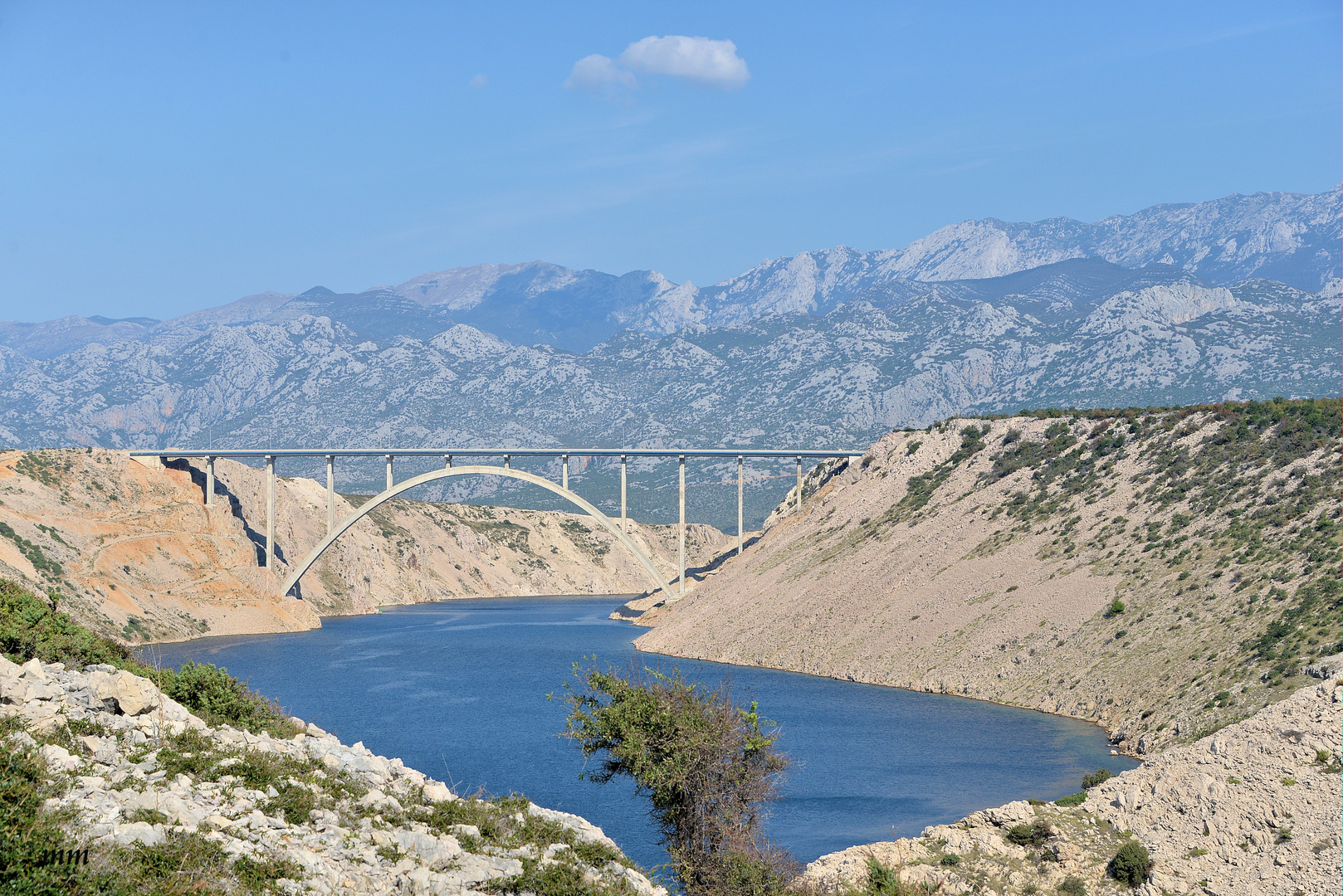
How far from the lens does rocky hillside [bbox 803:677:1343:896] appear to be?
22391 millimetres

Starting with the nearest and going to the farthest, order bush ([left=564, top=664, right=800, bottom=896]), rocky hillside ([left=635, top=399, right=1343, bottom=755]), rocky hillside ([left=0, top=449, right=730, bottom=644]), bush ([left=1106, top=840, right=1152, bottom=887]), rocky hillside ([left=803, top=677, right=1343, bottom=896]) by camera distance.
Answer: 1. rocky hillside ([left=803, top=677, right=1343, bottom=896])
2. bush ([left=564, top=664, right=800, bottom=896])
3. bush ([left=1106, top=840, right=1152, bottom=887])
4. rocky hillside ([left=635, top=399, right=1343, bottom=755])
5. rocky hillside ([left=0, top=449, right=730, bottom=644])

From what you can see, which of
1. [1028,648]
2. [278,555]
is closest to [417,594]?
[278,555]

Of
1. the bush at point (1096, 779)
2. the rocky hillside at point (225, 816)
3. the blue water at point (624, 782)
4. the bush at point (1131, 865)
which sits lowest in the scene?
the blue water at point (624, 782)

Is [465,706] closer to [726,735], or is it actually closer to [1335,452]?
[726,735]

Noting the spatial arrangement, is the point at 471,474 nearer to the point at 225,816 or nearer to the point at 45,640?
the point at 45,640

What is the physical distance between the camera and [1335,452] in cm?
5159

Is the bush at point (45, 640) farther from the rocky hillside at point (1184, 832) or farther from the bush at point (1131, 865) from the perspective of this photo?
the bush at point (1131, 865)

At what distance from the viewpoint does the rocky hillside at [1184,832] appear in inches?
882

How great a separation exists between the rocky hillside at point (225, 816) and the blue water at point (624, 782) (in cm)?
1091

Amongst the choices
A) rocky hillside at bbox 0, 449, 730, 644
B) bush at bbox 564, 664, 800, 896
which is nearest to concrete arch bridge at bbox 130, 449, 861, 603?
rocky hillside at bbox 0, 449, 730, 644

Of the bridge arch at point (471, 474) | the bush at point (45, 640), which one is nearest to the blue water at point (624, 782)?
the bush at point (45, 640)

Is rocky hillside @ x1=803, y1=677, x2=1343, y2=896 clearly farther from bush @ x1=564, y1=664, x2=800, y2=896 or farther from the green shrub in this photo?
the green shrub

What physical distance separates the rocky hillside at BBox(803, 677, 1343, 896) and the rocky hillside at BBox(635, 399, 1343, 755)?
35.4ft

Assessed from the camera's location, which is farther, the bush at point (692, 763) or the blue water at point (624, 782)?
the blue water at point (624, 782)
